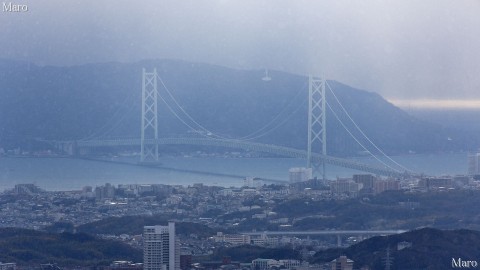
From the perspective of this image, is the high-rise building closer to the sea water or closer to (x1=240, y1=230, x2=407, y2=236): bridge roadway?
the sea water

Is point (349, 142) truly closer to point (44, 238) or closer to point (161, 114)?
point (161, 114)

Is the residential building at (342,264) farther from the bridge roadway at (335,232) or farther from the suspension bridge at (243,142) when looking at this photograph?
the suspension bridge at (243,142)

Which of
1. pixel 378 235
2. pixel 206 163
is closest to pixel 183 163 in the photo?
pixel 206 163

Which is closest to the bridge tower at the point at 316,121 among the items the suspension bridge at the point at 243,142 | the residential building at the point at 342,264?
the suspension bridge at the point at 243,142

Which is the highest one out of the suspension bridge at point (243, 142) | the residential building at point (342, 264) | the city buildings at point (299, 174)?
the suspension bridge at point (243, 142)

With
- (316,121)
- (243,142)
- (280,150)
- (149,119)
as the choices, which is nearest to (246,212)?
(280,150)
